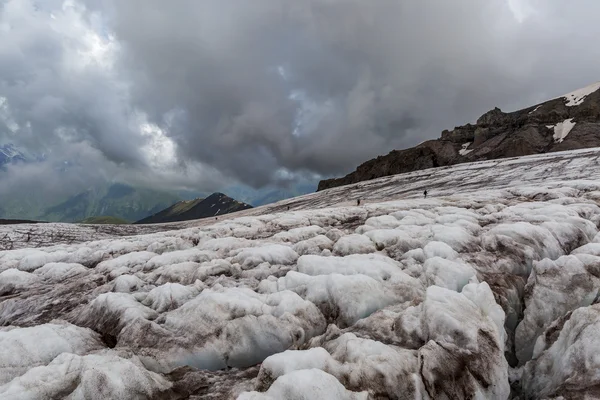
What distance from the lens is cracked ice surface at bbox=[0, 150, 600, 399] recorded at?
314 inches

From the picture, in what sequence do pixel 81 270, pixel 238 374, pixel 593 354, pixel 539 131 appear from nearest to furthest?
pixel 593 354
pixel 238 374
pixel 81 270
pixel 539 131

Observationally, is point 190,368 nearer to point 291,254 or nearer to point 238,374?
point 238,374

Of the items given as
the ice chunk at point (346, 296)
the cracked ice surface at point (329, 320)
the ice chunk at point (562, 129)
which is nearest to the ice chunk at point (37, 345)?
the cracked ice surface at point (329, 320)

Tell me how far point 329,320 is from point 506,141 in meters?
181

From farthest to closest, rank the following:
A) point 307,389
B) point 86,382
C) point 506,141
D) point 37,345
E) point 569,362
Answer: point 506,141 → point 37,345 → point 569,362 → point 86,382 → point 307,389

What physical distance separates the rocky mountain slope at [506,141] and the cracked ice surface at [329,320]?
15369 cm

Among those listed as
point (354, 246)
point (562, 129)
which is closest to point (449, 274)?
point (354, 246)

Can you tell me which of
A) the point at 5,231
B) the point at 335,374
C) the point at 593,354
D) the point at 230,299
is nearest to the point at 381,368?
the point at 335,374

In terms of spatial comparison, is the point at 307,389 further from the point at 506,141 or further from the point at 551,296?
the point at 506,141

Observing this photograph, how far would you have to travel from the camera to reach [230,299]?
39.1 feet

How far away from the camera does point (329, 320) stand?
11.6m

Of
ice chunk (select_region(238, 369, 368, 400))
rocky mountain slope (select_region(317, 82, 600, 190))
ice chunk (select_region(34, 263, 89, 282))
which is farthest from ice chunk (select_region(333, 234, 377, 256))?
rocky mountain slope (select_region(317, 82, 600, 190))

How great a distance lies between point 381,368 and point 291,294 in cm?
494

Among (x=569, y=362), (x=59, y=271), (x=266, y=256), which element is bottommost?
(x=569, y=362)
